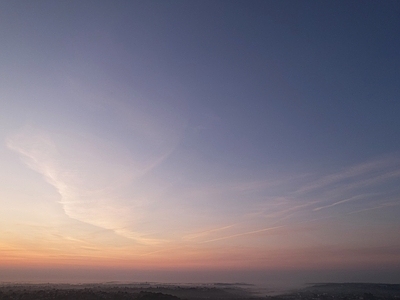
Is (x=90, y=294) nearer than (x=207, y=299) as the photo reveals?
Yes

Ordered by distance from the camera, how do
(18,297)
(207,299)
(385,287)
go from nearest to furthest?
(18,297) → (207,299) → (385,287)

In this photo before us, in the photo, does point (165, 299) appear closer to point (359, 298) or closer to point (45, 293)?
point (45, 293)

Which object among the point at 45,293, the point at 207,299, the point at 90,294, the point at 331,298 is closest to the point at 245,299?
the point at 207,299

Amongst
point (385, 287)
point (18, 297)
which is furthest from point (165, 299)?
point (385, 287)

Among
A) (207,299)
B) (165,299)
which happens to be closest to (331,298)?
(207,299)

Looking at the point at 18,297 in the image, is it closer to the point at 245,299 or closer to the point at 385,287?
the point at 245,299

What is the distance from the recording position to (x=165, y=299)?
4094cm

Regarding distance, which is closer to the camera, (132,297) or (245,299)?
(132,297)

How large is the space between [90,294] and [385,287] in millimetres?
71358

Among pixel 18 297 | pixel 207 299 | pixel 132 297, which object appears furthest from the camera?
pixel 207 299

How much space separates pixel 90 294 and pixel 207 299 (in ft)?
64.5

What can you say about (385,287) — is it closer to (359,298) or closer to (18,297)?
(359,298)

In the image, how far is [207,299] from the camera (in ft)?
165

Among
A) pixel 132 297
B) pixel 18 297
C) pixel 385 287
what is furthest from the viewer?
Answer: pixel 385 287
